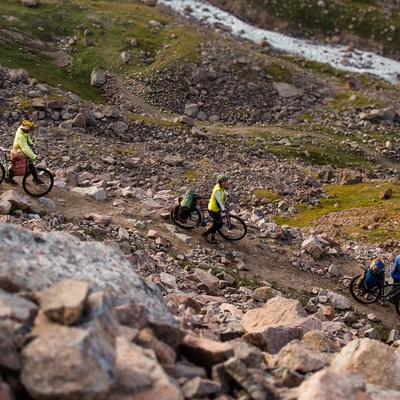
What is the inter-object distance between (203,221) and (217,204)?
1.80 m

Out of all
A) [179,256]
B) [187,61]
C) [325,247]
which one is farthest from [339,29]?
[179,256]

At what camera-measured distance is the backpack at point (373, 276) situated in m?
24.2

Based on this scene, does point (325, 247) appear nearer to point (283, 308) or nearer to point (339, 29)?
point (283, 308)

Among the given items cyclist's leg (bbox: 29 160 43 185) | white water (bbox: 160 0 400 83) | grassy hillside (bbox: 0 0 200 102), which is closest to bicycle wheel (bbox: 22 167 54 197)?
cyclist's leg (bbox: 29 160 43 185)

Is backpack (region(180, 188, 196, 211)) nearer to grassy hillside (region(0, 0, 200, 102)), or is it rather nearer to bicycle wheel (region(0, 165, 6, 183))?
bicycle wheel (region(0, 165, 6, 183))

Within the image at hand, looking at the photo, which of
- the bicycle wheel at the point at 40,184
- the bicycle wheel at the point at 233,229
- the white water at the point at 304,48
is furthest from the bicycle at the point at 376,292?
the white water at the point at 304,48

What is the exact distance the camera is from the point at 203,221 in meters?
26.6

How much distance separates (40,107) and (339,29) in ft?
234

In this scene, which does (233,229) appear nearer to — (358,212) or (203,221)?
(203,221)

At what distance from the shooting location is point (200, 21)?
92.6 meters

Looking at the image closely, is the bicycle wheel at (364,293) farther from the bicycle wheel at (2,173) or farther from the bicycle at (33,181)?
the bicycle wheel at (2,173)

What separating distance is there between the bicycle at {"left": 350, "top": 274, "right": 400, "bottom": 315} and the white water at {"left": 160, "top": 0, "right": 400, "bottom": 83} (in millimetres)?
67333

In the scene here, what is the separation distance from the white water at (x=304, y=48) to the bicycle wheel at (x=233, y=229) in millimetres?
65831

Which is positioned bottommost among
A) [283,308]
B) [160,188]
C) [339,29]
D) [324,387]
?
[160,188]
